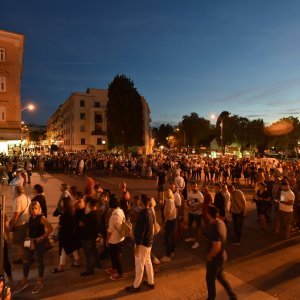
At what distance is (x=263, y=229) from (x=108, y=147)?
2071 inches

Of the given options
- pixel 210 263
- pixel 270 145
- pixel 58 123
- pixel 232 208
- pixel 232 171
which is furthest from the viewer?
pixel 58 123

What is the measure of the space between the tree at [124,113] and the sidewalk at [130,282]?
45832 millimetres

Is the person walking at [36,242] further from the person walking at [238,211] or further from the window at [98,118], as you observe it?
the window at [98,118]

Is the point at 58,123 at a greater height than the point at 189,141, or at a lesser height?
greater

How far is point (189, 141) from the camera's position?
244ft

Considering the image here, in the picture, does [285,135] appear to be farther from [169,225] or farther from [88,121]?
[169,225]

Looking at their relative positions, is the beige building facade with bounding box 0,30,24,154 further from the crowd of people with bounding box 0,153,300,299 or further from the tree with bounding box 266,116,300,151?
the tree with bounding box 266,116,300,151

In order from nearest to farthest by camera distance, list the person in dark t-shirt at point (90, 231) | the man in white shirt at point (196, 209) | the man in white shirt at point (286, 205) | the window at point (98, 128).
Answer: the person in dark t-shirt at point (90, 231), the man in white shirt at point (196, 209), the man in white shirt at point (286, 205), the window at point (98, 128)

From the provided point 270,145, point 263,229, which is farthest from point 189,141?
point 263,229

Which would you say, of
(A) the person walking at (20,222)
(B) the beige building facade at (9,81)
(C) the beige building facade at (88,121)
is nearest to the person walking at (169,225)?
(A) the person walking at (20,222)

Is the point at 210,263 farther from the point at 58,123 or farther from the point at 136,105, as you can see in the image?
the point at 58,123

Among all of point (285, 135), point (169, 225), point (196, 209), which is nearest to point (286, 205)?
point (196, 209)

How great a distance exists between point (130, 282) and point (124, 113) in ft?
155

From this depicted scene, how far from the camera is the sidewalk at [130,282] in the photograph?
18.6ft
